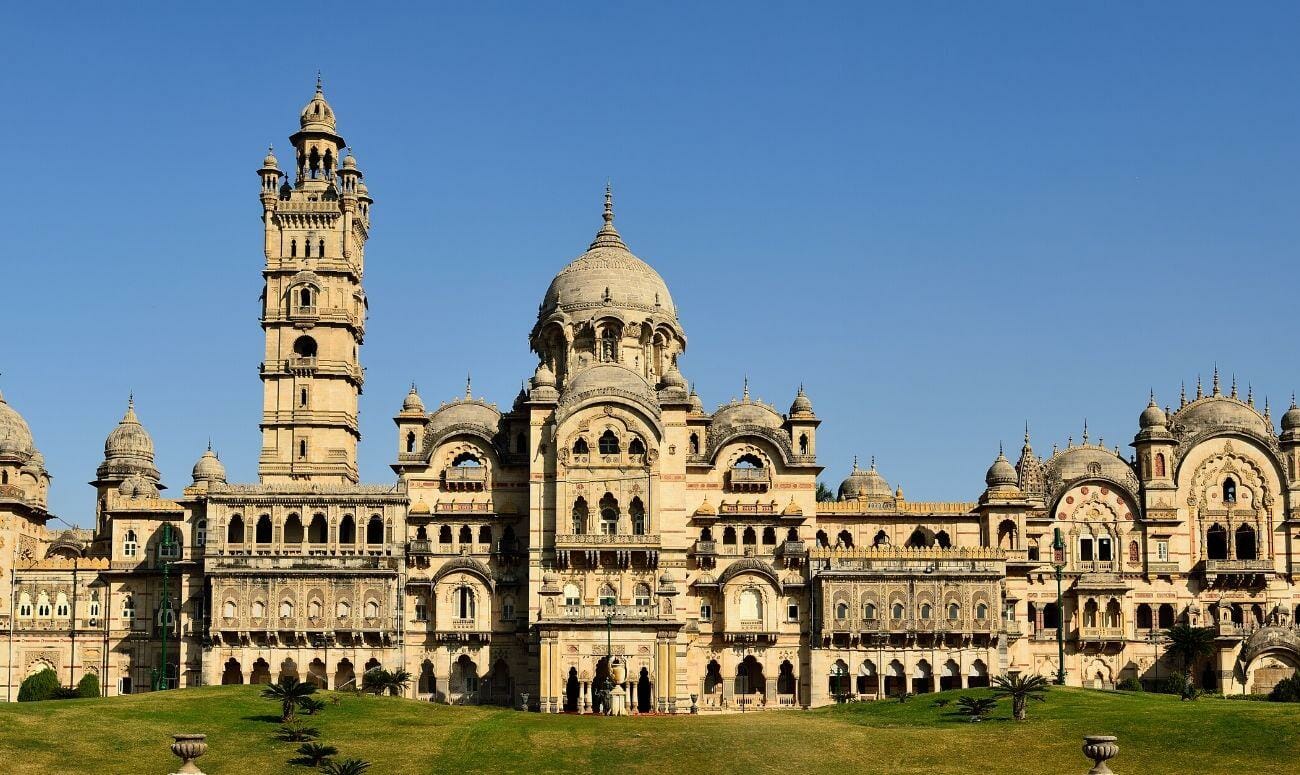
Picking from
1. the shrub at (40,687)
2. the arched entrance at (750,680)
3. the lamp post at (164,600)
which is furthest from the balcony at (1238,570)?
the shrub at (40,687)

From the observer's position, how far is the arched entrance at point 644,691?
7975cm

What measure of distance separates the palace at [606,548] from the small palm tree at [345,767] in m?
21.7

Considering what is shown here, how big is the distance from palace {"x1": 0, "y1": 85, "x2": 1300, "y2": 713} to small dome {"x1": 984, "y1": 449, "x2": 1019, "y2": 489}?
0.14 m

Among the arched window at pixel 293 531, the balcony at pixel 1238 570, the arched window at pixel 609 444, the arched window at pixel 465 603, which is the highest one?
the arched window at pixel 609 444

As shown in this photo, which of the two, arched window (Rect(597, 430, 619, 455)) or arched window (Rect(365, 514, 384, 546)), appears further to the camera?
arched window (Rect(365, 514, 384, 546))

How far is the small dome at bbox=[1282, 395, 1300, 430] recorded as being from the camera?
9606 centimetres

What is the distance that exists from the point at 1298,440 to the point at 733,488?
29923mm

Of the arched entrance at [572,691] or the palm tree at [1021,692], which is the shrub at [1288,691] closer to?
the palm tree at [1021,692]

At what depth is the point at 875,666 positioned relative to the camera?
85.1 metres

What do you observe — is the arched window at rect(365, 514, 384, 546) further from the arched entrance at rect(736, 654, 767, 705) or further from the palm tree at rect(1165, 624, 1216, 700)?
the palm tree at rect(1165, 624, 1216, 700)

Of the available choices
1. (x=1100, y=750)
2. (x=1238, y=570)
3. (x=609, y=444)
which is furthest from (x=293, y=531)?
(x=1238, y=570)

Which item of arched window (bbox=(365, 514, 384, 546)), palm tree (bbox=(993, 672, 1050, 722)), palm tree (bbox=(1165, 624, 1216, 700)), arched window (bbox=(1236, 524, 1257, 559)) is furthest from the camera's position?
arched window (bbox=(1236, 524, 1257, 559))

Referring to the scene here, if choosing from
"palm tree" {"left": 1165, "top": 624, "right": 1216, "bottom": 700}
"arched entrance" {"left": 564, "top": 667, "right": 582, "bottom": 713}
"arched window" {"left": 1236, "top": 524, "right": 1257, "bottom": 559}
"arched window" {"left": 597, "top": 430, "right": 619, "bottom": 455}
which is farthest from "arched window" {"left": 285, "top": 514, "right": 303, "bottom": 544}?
"arched window" {"left": 1236, "top": 524, "right": 1257, "bottom": 559}

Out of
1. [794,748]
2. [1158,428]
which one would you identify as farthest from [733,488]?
[794,748]
